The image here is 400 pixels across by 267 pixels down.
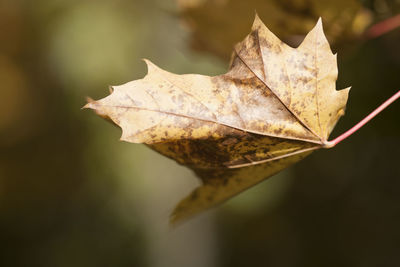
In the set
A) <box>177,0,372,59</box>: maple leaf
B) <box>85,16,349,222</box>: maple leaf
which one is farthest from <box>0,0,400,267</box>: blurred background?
<box>85,16,349,222</box>: maple leaf

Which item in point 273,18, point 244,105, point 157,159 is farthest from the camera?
point 157,159

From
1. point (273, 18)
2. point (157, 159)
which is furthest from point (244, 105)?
point (157, 159)

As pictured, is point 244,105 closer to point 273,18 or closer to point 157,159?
point 273,18

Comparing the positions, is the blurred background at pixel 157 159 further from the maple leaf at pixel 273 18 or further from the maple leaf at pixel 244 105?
the maple leaf at pixel 244 105

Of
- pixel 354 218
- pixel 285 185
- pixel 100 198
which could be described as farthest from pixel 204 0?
pixel 100 198

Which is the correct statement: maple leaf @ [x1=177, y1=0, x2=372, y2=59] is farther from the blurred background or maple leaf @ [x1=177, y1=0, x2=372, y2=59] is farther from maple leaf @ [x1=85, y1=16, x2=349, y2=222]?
maple leaf @ [x1=85, y1=16, x2=349, y2=222]
